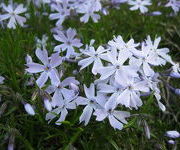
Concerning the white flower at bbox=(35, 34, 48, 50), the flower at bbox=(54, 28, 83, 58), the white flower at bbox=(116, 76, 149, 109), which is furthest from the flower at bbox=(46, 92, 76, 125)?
the white flower at bbox=(35, 34, 48, 50)

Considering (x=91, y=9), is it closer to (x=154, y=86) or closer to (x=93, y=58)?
(x=93, y=58)

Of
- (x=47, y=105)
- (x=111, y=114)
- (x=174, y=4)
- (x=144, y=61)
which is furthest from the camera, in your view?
(x=174, y=4)

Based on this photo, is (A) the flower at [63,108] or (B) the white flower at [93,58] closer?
(A) the flower at [63,108]

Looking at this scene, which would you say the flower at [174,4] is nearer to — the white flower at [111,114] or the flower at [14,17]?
the flower at [14,17]

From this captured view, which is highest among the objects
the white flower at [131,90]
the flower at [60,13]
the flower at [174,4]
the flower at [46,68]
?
the flower at [46,68]

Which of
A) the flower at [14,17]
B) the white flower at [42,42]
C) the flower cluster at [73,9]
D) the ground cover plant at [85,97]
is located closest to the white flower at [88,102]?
the ground cover plant at [85,97]

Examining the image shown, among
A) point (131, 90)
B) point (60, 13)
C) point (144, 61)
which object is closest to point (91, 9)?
point (60, 13)

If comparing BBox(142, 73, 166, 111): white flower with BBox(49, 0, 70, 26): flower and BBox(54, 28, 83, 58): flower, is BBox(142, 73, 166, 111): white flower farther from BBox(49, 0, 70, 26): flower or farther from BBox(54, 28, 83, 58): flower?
BBox(49, 0, 70, 26): flower
